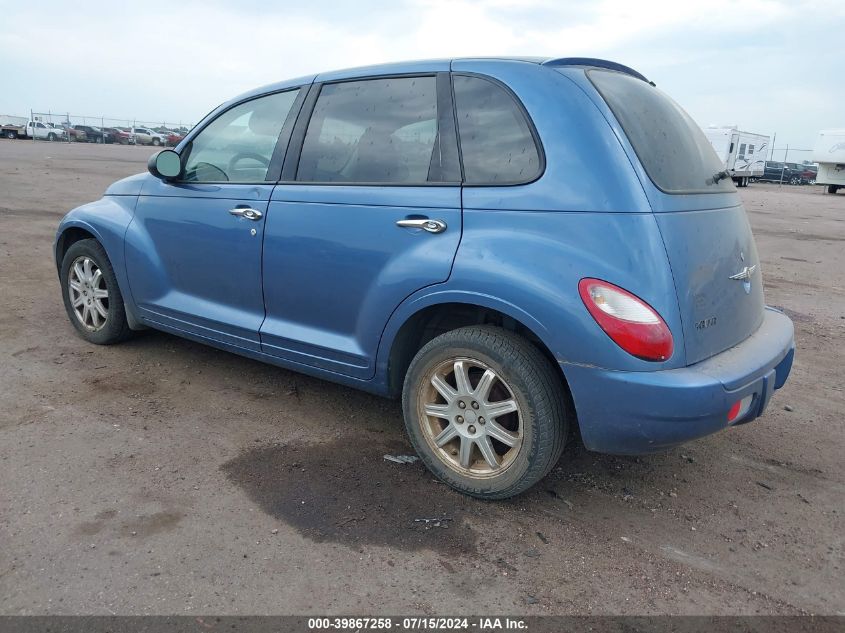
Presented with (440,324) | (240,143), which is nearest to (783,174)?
(240,143)

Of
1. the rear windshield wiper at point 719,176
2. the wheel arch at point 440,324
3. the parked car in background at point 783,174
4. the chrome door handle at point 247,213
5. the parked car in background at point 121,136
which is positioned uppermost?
the parked car in background at point 121,136

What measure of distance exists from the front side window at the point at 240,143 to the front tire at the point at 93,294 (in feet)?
3.40

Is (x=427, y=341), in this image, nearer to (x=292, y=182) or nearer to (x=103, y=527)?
(x=292, y=182)

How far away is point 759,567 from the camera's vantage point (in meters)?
2.70

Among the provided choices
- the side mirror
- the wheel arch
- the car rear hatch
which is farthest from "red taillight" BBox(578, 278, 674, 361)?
the side mirror

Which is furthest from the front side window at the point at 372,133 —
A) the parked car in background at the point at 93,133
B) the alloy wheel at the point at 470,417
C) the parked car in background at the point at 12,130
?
the parked car in background at the point at 93,133

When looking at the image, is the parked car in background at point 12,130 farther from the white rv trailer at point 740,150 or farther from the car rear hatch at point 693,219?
the car rear hatch at point 693,219

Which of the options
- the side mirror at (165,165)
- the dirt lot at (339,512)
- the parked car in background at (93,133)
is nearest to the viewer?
the dirt lot at (339,512)

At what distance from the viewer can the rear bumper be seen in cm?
264

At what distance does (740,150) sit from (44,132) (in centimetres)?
4253

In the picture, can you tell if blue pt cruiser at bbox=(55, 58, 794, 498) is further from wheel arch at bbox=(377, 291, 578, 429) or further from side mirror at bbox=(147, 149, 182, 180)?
side mirror at bbox=(147, 149, 182, 180)

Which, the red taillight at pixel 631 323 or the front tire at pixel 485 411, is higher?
the red taillight at pixel 631 323

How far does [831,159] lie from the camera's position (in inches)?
1159

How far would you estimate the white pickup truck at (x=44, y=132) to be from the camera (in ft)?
150
